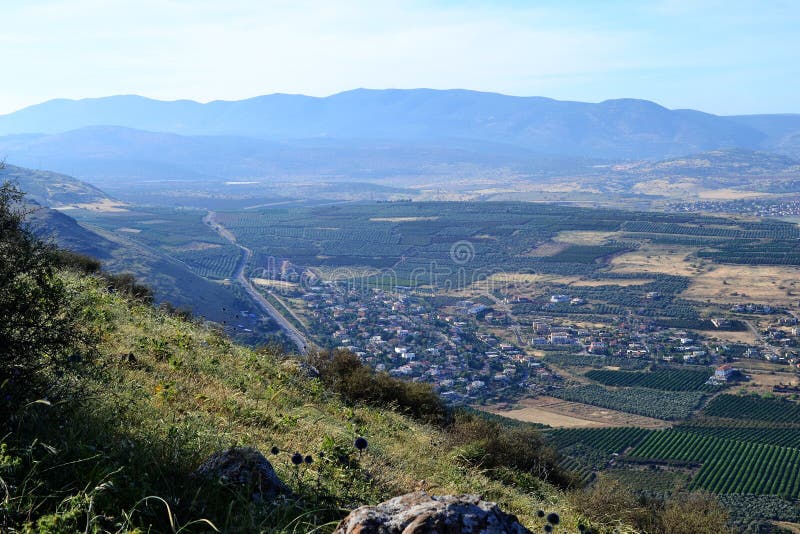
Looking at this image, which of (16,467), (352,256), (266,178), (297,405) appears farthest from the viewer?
(266,178)

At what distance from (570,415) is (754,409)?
8.12 meters

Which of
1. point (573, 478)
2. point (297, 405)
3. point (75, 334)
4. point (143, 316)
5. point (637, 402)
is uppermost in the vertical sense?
point (75, 334)

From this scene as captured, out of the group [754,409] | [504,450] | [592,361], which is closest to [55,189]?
[592,361]

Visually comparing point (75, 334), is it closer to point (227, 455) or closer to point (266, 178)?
point (227, 455)

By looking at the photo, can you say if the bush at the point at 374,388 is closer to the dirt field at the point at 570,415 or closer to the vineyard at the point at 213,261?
the dirt field at the point at 570,415

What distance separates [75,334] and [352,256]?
210 ft

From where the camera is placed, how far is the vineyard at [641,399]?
28.0 m

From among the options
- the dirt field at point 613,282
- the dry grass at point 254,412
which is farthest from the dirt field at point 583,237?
the dry grass at point 254,412

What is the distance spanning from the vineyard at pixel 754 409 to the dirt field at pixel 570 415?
10.6 feet

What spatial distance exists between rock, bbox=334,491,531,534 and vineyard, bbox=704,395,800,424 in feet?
91.7

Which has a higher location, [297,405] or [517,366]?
[297,405]

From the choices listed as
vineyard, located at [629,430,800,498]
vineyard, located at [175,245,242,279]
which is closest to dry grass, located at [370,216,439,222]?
vineyard, located at [175,245,242,279]

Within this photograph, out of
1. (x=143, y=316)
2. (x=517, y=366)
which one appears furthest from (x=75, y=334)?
(x=517, y=366)

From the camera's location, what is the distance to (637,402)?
29.3 m
